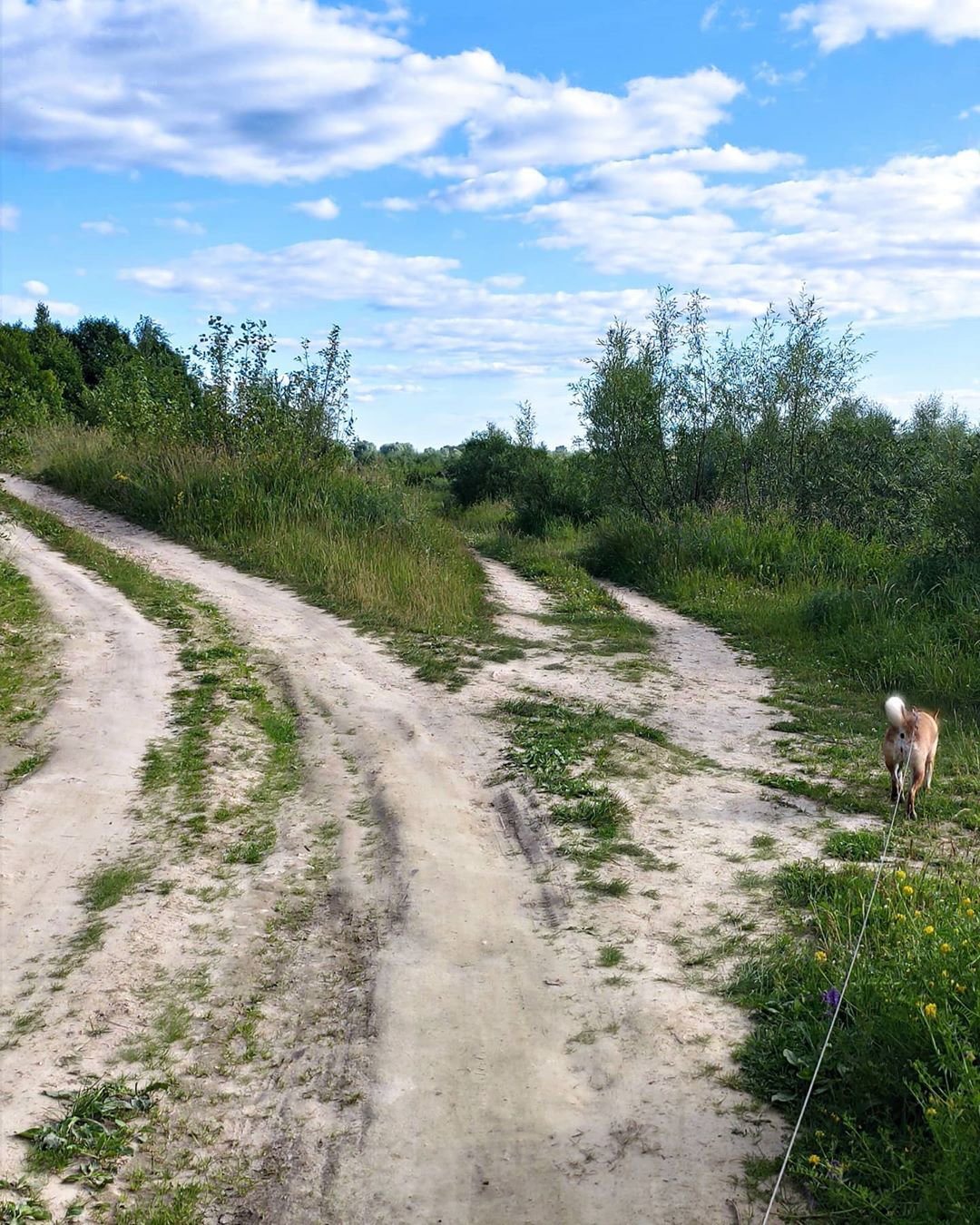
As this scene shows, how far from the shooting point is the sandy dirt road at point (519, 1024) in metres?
2.98

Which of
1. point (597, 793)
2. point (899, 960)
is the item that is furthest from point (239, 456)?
point (899, 960)

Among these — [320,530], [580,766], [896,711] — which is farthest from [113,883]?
[320,530]

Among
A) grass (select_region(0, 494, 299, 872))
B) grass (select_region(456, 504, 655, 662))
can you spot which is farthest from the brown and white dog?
grass (select_region(456, 504, 655, 662))

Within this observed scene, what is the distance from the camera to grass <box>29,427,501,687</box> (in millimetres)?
10852

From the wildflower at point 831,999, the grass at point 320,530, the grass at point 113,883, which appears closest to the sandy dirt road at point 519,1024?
the wildflower at point 831,999

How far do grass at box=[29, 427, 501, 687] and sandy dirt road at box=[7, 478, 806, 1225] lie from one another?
2.84m

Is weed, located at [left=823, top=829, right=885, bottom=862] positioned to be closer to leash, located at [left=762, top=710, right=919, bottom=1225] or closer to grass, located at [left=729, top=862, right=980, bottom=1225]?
leash, located at [left=762, top=710, right=919, bottom=1225]

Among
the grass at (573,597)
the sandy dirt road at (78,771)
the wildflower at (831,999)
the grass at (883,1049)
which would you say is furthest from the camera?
the grass at (573,597)

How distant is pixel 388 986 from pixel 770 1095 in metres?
1.53

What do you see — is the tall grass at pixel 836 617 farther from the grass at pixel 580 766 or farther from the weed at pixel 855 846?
the grass at pixel 580 766

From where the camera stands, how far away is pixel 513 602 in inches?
501

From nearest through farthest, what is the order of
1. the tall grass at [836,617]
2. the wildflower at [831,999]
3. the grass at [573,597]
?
the wildflower at [831,999] < the tall grass at [836,617] < the grass at [573,597]

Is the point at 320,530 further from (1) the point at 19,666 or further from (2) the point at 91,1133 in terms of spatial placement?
(2) the point at 91,1133

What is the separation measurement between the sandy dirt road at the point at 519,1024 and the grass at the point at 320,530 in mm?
2837
